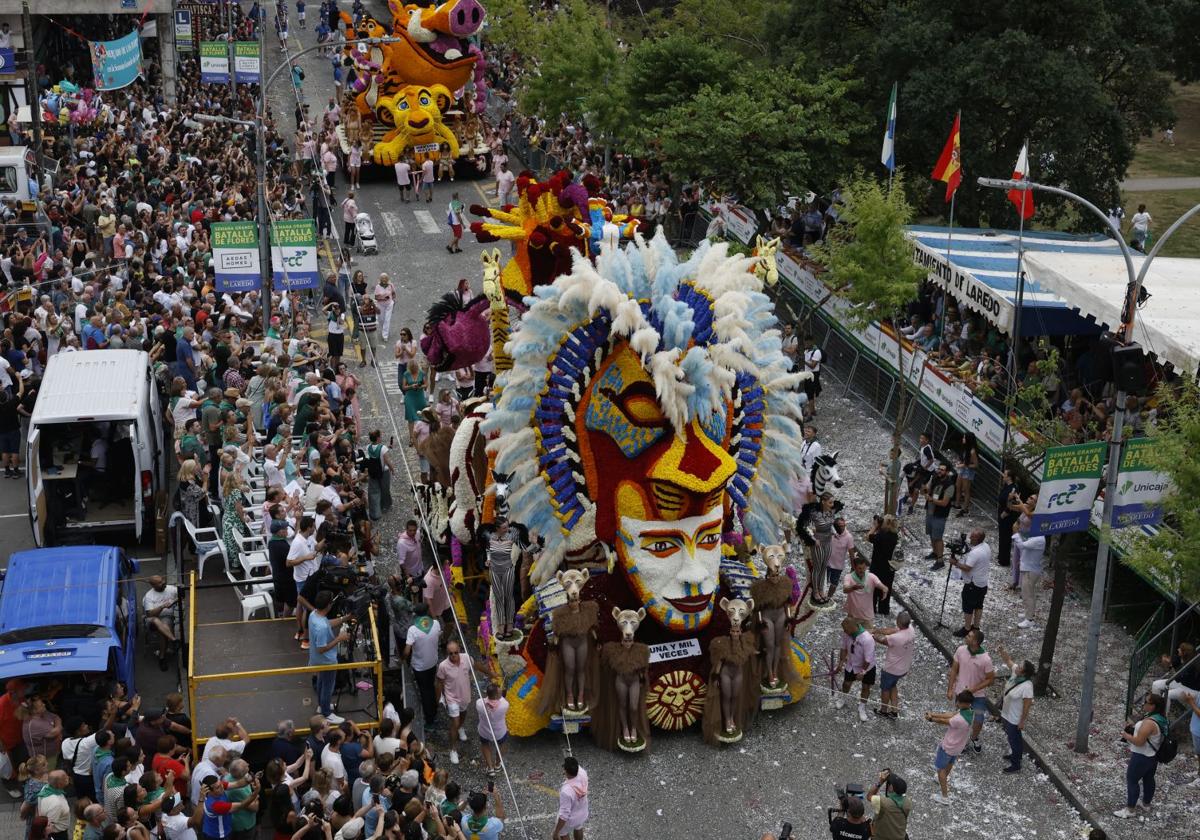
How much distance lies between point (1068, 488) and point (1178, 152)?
117ft

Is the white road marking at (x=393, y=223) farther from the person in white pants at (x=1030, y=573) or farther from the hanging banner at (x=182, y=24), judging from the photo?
the person in white pants at (x=1030, y=573)

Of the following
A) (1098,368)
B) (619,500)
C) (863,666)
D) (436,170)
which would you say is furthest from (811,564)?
(436,170)

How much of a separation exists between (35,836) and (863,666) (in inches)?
334

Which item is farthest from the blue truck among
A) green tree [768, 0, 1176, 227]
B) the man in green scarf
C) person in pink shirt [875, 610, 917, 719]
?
green tree [768, 0, 1176, 227]

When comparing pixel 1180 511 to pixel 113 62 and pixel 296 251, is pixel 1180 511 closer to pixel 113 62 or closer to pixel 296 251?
pixel 296 251

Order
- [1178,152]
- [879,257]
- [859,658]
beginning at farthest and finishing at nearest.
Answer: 1. [1178,152]
2. [879,257]
3. [859,658]

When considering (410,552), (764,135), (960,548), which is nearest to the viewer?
(410,552)

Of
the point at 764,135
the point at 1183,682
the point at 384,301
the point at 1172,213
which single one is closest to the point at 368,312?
the point at 384,301

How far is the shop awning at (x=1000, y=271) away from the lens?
2469 cm

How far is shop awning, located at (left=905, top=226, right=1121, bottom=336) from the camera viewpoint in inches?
972

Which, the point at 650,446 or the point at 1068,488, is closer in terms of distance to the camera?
the point at 650,446

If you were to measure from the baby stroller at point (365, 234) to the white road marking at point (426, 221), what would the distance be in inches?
79.3

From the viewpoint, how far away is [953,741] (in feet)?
53.2

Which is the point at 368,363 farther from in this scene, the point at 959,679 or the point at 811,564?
the point at 959,679
